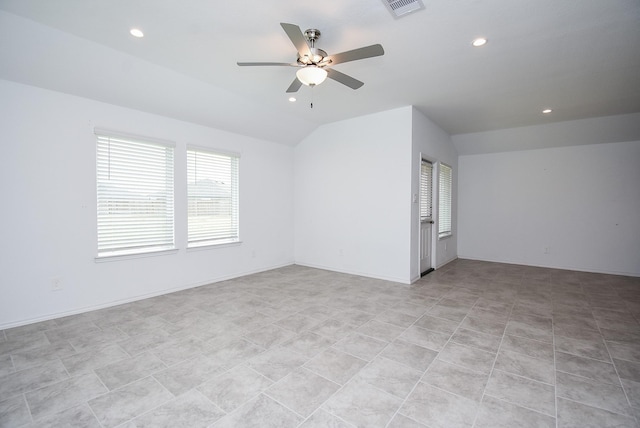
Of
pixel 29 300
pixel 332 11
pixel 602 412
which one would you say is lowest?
pixel 602 412

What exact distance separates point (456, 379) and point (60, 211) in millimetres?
4291

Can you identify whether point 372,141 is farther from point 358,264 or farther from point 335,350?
point 335,350

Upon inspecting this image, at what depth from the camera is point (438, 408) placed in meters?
1.81

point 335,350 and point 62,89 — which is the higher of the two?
point 62,89

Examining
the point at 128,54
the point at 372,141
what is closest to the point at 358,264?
the point at 372,141

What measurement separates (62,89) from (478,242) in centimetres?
778

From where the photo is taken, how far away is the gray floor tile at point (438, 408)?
1695 millimetres

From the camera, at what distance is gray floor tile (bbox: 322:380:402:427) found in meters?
1.71

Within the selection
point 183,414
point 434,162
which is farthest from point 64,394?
point 434,162

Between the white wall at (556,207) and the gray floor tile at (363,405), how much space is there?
5854 millimetres

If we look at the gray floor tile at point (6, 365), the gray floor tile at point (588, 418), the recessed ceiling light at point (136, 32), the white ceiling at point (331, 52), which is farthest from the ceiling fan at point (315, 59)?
the gray floor tile at point (6, 365)

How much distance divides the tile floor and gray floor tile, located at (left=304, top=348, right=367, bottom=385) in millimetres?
15

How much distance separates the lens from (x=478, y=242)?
265 inches

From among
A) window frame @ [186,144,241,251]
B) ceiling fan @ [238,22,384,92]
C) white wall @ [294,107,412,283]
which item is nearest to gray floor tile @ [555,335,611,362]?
white wall @ [294,107,412,283]
